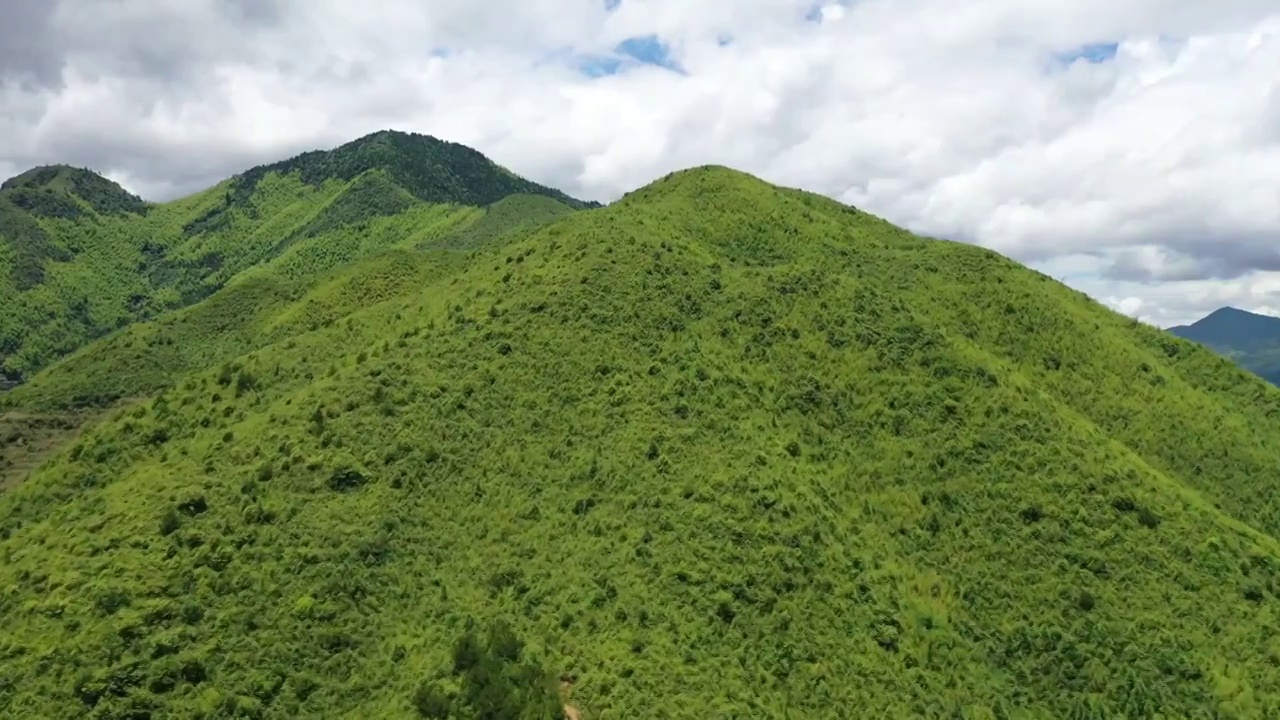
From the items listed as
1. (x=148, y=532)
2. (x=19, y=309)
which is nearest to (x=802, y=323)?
(x=148, y=532)

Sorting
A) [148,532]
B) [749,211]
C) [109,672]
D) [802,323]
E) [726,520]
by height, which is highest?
[749,211]

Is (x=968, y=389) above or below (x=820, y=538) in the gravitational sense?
above

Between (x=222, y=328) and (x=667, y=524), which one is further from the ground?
(x=222, y=328)

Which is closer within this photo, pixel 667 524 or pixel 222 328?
pixel 667 524

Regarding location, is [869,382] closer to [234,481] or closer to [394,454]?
[394,454]

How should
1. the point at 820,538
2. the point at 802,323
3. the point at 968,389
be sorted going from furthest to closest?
A: the point at 802,323
the point at 968,389
the point at 820,538

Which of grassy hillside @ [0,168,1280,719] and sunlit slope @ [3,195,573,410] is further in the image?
sunlit slope @ [3,195,573,410]

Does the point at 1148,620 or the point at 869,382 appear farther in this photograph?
the point at 869,382

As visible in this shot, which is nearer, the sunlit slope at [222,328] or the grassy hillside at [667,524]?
the grassy hillside at [667,524]
